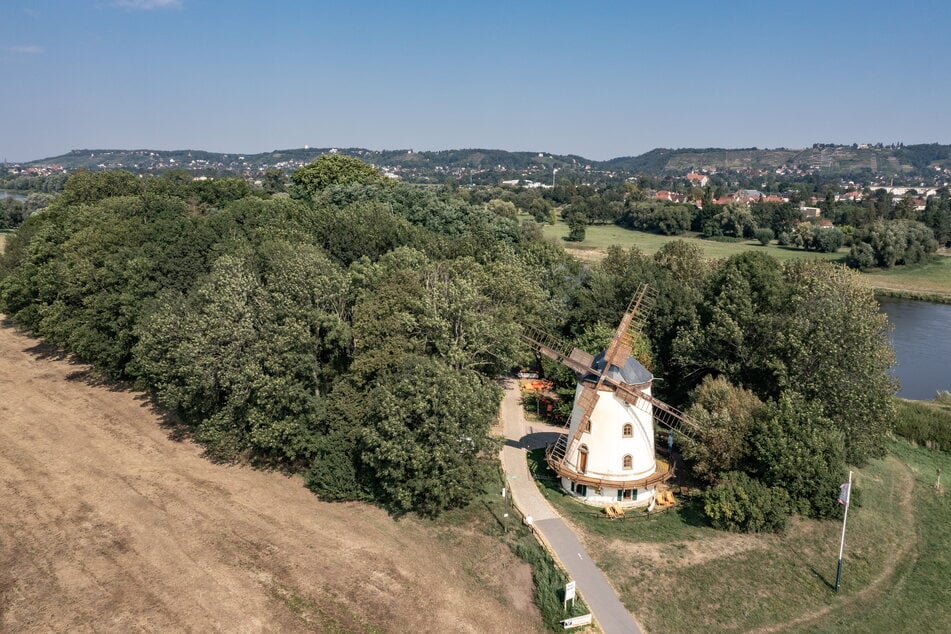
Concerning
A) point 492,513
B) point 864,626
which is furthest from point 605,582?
point 864,626

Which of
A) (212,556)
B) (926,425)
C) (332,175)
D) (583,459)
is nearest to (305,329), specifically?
(212,556)

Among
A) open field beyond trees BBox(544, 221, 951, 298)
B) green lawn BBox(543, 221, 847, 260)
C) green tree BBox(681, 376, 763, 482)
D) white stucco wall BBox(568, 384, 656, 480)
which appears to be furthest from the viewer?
green lawn BBox(543, 221, 847, 260)

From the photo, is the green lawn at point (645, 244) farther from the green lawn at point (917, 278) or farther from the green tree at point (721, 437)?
the green tree at point (721, 437)

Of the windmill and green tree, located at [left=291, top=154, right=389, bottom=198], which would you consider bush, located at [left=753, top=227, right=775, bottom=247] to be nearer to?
green tree, located at [left=291, top=154, right=389, bottom=198]

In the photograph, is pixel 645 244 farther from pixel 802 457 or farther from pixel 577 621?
pixel 577 621

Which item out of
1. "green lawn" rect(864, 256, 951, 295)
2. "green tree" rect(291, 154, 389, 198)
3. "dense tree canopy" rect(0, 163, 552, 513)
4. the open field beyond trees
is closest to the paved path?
"dense tree canopy" rect(0, 163, 552, 513)

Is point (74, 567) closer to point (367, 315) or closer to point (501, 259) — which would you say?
point (367, 315)

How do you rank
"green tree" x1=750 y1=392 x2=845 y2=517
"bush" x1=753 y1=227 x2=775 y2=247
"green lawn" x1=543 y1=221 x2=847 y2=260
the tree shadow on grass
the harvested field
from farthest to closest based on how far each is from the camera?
"bush" x1=753 y1=227 x2=775 y2=247, "green lawn" x1=543 y1=221 x2=847 y2=260, the tree shadow on grass, "green tree" x1=750 y1=392 x2=845 y2=517, the harvested field
